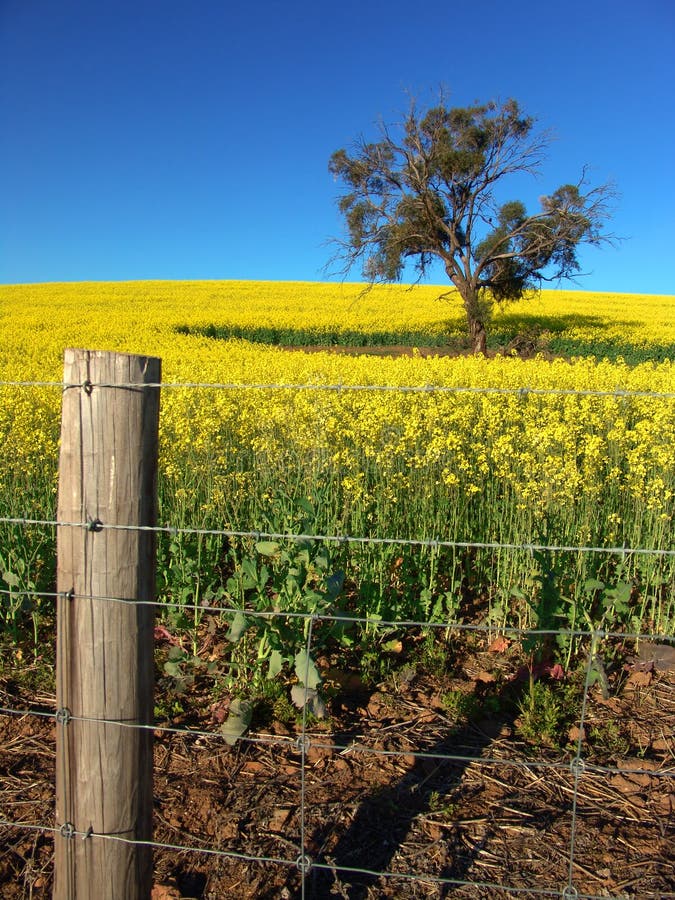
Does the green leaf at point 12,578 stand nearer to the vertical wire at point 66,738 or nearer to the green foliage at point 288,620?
the green foliage at point 288,620

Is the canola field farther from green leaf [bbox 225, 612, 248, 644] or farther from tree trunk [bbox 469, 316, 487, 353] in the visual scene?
tree trunk [bbox 469, 316, 487, 353]

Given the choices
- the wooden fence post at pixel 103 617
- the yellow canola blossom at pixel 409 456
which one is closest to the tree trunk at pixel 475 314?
the yellow canola blossom at pixel 409 456

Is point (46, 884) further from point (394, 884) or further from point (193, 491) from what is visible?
point (193, 491)

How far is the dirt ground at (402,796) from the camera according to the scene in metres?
2.07

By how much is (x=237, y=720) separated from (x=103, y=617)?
1.11 m

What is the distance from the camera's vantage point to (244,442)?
5477 mm

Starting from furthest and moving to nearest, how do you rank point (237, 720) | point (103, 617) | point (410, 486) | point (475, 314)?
point (475, 314), point (410, 486), point (237, 720), point (103, 617)

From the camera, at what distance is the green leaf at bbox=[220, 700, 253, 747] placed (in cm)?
263

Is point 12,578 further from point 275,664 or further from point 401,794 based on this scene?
point 401,794

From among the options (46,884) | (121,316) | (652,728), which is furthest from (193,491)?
(121,316)

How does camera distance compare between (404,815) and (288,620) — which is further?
(288,620)

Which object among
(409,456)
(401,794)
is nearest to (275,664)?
(401,794)

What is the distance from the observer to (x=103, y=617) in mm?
1775

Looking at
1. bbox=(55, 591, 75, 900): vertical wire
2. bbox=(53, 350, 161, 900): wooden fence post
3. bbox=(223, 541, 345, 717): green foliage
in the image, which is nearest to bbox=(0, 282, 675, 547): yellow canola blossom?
bbox=(223, 541, 345, 717): green foliage
